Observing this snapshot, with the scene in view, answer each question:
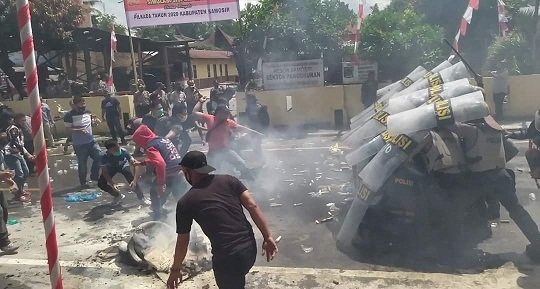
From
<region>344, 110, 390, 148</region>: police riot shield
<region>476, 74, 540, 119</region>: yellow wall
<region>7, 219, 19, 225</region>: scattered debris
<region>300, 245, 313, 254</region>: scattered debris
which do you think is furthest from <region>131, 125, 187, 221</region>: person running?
<region>476, 74, 540, 119</region>: yellow wall

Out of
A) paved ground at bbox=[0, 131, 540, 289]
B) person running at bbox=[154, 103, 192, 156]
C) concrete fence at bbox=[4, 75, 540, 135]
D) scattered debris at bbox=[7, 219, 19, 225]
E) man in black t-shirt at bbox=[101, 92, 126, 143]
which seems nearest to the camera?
paved ground at bbox=[0, 131, 540, 289]

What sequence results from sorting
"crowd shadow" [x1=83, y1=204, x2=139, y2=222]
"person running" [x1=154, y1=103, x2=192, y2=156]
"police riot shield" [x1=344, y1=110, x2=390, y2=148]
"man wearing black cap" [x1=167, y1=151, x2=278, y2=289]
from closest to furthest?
1. "man wearing black cap" [x1=167, y1=151, x2=278, y2=289]
2. "police riot shield" [x1=344, y1=110, x2=390, y2=148]
3. "crowd shadow" [x1=83, y1=204, x2=139, y2=222]
4. "person running" [x1=154, y1=103, x2=192, y2=156]

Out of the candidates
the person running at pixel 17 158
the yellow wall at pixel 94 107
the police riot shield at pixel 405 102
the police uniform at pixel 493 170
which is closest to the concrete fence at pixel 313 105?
the yellow wall at pixel 94 107

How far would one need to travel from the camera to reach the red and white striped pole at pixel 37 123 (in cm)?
346

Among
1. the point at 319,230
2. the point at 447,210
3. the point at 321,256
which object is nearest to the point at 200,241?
the point at 321,256

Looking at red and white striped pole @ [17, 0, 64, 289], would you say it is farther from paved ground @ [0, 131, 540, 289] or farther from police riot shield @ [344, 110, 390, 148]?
police riot shield @ [344, 110, 390, 148]

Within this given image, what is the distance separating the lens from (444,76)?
6.45m

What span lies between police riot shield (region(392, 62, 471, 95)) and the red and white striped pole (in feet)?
14.4

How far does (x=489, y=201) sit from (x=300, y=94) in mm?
9739

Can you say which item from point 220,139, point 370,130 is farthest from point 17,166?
point 370,130

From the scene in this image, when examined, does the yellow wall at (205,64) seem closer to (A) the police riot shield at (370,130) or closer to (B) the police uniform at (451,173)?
(A) the police riot shield at (370,130)

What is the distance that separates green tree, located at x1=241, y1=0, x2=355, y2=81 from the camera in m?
15.1

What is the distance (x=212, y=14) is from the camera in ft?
50.1

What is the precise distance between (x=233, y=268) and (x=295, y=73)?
11.7m
